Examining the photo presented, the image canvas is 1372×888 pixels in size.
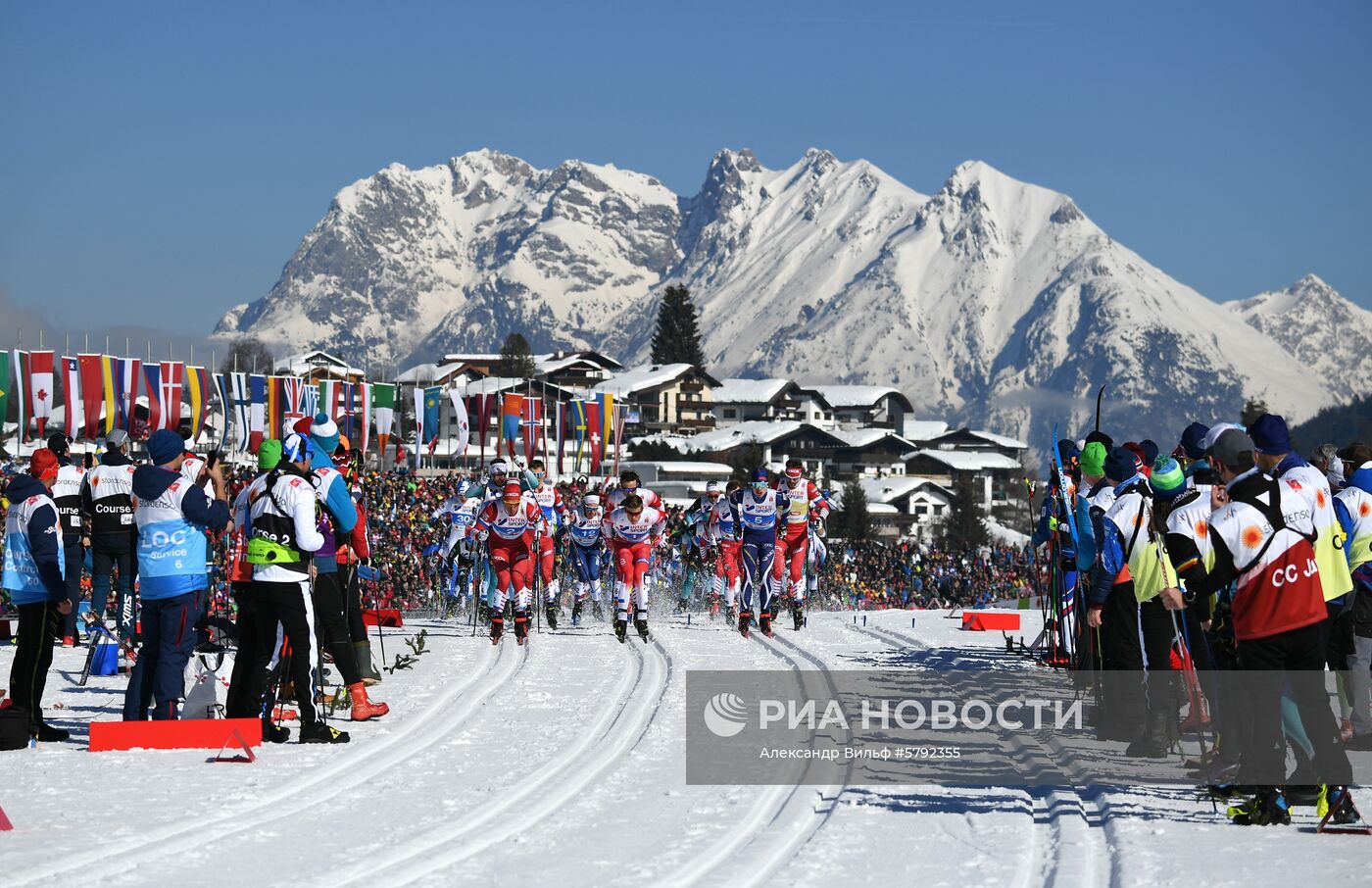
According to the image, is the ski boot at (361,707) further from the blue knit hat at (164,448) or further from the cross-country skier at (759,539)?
the cross-country skier at (759,539)

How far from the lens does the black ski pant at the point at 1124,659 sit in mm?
10414

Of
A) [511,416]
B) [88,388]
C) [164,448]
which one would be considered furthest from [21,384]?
[164,448]

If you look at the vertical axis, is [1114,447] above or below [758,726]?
above

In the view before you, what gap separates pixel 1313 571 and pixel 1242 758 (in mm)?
979

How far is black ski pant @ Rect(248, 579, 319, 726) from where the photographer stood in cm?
1037

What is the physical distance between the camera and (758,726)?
11062mm

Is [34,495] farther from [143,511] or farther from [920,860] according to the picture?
[920,860]

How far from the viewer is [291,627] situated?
10422 millimetres

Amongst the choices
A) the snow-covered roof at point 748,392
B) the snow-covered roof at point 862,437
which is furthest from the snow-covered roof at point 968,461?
the snow-covered roof at point 748,392

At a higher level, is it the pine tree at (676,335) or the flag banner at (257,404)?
the pine tree at (676,335)

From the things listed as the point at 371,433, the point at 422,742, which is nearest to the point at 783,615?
the point at 422,742

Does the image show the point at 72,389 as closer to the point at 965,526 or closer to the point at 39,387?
the point at 39,387

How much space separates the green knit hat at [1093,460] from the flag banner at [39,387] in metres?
27.2

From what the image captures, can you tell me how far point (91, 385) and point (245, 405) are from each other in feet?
22.4
